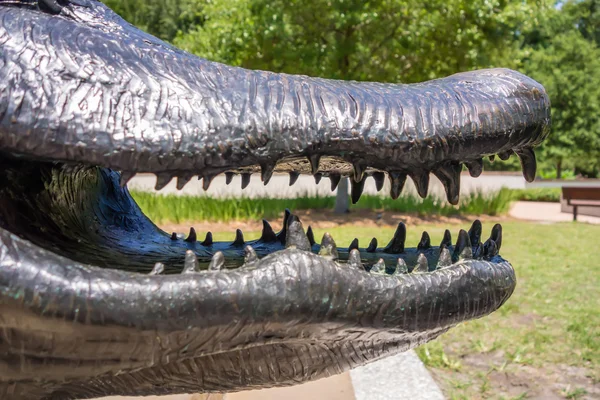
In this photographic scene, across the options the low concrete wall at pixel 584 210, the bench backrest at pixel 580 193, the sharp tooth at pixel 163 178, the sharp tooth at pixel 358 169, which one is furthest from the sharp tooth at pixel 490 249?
the low concrete wall at pixel 584 210

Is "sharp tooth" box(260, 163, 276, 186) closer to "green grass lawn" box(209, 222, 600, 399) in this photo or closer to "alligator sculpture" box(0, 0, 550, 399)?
"alligator sculpture" box(0, 0, 550, 399)

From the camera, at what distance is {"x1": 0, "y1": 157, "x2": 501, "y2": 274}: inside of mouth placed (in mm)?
1422

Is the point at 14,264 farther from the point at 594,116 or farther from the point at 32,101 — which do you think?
the point at 594,116

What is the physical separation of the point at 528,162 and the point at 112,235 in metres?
1.24

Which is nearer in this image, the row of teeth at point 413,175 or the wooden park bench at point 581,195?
the row of teeth at point 413,175

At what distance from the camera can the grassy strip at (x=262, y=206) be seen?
10695mm

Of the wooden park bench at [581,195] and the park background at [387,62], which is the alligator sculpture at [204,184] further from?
the wooden park bench at [581,195]

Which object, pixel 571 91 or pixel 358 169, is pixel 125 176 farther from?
pixel 571 91

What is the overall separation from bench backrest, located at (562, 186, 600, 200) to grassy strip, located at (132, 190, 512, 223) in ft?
4.08

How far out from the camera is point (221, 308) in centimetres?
125

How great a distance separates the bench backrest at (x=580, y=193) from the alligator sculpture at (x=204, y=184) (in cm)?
1316

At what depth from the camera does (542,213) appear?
591 inches

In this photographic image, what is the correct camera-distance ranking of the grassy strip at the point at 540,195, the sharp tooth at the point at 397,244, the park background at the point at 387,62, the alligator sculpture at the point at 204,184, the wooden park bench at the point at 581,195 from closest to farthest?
the alligator sculpture at the point at 204,184
the sharp tooth at the point at 397,244
the park background at the point at 387,62
the wooden park bench at the point at 581,195
the grassy strip at the point at 540,195

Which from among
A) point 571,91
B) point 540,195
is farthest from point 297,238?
point 571,91
